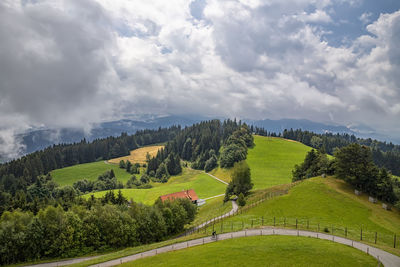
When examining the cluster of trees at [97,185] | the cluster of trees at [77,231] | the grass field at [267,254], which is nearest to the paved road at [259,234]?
the grass field at [267,254]

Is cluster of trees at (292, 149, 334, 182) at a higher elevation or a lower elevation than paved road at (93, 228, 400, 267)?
higher

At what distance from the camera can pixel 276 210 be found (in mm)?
64438

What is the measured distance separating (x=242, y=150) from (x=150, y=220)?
12150 centimetres

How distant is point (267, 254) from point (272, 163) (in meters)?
136

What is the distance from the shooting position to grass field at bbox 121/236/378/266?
102 feet

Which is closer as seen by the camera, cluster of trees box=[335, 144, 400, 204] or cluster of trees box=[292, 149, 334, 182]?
cluster of trees box=[335, 144, 400, 204]

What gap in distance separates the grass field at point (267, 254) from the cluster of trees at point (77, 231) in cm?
2190

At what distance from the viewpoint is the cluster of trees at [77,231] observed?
172 ft

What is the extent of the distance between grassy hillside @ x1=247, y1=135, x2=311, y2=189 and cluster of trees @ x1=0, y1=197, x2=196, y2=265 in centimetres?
7035

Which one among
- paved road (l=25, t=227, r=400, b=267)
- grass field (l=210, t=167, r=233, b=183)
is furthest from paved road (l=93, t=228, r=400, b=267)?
grass field (l=210, t=167, r=233, b=183)

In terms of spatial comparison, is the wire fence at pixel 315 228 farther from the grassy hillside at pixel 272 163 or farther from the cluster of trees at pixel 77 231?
the grassy hillside at pixel 272 163

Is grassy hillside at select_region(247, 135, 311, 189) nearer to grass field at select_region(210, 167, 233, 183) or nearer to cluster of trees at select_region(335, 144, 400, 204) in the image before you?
grass field at select_region(210, 167, 233, 183)

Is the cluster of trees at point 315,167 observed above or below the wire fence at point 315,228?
above

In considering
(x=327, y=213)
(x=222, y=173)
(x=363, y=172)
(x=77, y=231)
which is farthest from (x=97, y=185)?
(x=363, y=172)
